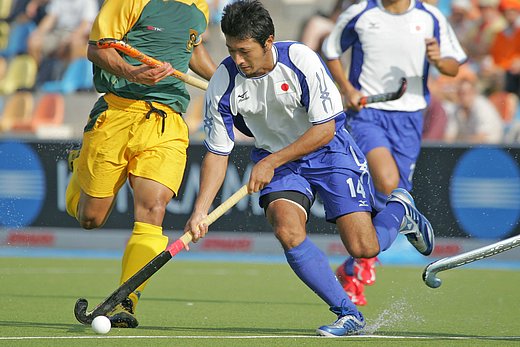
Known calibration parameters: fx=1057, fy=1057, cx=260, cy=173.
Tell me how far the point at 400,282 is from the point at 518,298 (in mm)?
1488

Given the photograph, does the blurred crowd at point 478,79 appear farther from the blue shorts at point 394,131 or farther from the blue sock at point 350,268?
the blue sock at point 350,268

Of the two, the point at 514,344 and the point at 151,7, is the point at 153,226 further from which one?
the point at 514,344

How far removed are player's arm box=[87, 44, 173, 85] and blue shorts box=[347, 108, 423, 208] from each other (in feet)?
7.30


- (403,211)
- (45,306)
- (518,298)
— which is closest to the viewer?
(403,211)

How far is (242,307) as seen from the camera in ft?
24.8

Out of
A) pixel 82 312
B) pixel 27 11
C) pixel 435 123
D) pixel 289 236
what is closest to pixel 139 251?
pixel 82 312

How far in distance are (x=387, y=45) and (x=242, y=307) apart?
7.80 feet

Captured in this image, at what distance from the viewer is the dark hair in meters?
5.48

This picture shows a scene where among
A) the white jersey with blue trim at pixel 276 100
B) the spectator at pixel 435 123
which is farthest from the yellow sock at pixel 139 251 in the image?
the spectator at pixel 435 123

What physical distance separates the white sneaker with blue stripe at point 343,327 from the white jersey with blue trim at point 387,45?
112 inches

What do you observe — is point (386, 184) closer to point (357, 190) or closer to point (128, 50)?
point (357, 190)

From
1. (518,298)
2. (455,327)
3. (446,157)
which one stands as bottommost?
(446,157)

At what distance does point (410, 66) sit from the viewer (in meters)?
8.34

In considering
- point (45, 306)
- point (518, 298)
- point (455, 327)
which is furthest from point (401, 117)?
point (45, 306)
